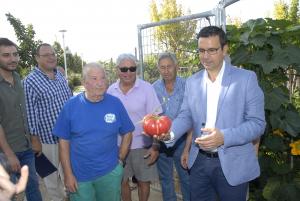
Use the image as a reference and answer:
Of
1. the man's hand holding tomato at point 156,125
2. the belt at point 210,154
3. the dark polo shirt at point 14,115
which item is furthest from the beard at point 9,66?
the belt at point 210,154

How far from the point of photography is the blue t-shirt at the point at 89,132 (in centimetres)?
308

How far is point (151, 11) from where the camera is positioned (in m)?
21.2

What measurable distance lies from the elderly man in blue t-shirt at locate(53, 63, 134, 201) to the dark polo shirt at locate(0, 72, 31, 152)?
875 millimetres

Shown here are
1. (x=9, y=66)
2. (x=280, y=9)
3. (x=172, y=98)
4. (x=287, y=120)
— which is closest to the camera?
(x=287, y=120)

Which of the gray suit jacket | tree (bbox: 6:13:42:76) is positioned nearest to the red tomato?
the gray suit jacket

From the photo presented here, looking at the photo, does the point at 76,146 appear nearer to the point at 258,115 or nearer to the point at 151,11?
the point at 258,115

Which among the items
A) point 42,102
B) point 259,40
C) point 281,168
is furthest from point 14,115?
point 281,168

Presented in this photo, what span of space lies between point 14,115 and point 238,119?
2.34 metres

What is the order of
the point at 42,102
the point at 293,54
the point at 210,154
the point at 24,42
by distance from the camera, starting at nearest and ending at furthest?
the point at 210,154 → the point at 293,54 → the point at 42,102 → the point at 24,42

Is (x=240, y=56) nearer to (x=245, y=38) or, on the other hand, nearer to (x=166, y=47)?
(x=245, y=38)

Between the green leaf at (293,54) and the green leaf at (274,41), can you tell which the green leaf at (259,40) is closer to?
the green leaf at (274,41)

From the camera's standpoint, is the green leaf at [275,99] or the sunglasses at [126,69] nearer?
the green leaf at [275,99]

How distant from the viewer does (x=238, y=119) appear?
269cm

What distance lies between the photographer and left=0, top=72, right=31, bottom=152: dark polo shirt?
3.68 metres
